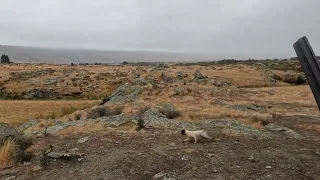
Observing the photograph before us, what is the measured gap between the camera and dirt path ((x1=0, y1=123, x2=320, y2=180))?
10.1 meters

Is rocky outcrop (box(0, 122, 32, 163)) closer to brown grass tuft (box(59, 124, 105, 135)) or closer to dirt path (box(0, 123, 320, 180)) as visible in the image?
dirt path (box(0, 123, 320, 180))

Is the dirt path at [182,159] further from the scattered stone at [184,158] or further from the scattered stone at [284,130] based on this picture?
the scattered stone at [284,130]

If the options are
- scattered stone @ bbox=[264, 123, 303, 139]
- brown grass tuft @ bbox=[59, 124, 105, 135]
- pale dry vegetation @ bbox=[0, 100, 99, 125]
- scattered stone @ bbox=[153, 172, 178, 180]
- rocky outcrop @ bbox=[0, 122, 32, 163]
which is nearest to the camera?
scattered stone @ bbox=[153, 172, 178, 180]

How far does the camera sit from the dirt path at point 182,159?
1005 centimetres

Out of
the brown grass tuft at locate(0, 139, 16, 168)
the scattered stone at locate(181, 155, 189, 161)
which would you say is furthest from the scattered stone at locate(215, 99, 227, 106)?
the brown grass tuft at locate(0, 139, 16, 168)

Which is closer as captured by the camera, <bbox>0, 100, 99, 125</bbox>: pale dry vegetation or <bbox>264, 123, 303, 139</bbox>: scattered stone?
<bbox>264, 123, 303, 139</bbox>: scattered stone

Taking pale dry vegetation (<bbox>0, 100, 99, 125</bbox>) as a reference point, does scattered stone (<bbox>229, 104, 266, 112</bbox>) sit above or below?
above

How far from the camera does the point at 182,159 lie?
11234mm

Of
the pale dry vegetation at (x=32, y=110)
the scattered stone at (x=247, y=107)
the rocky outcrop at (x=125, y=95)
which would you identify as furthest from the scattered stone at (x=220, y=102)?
the pale dry vegetation at (x=32, y=110)

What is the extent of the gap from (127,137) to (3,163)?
4955 mm

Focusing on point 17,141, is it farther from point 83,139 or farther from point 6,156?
point 83,139

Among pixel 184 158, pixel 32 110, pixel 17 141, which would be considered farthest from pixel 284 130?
pixel 32 110

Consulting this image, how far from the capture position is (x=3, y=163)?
37.6 feet

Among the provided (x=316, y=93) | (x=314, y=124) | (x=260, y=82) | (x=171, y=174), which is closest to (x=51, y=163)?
(x=171, y=174)
